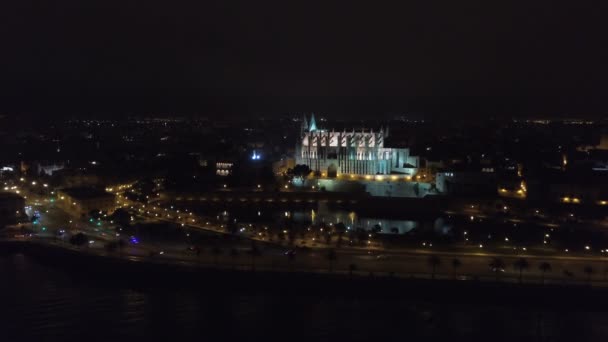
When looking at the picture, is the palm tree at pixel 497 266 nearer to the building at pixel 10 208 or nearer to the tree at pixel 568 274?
the tree at pixel 568 274

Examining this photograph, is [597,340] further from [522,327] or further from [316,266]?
[316,266]

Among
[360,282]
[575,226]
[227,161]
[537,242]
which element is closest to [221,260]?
[360,282]

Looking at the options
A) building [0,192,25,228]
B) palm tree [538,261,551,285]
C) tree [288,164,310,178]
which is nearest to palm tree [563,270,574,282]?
palm tree [538,261,551,285]

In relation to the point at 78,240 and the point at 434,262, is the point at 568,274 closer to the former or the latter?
the point at 434,262

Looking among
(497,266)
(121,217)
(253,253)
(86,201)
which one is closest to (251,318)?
(253,253)

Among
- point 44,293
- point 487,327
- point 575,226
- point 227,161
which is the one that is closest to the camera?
point 487,327

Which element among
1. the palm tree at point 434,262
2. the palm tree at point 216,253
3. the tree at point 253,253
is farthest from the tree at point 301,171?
the palm tree at point 434,262
